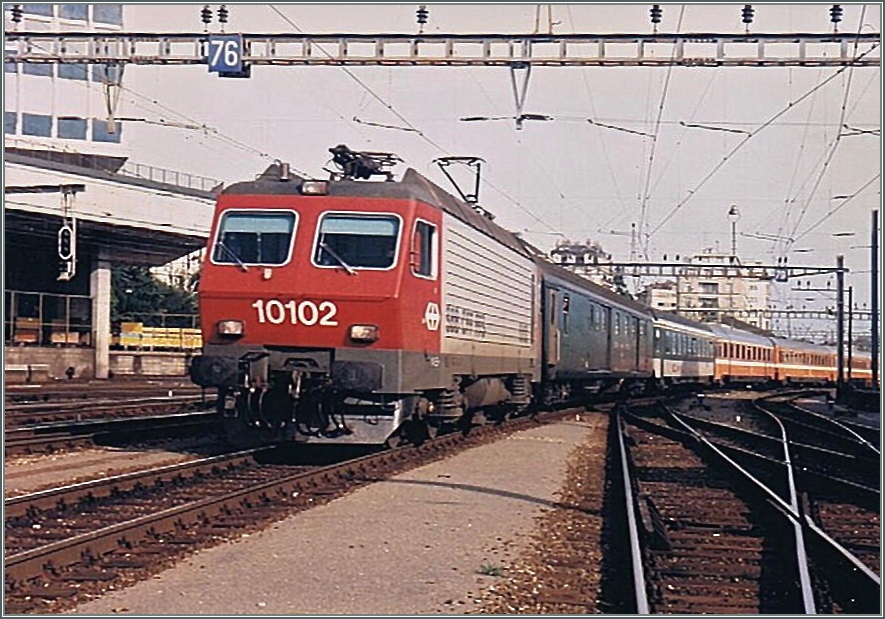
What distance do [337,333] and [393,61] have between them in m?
8.46

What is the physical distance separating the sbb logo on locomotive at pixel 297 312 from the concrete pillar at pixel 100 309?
107 ft

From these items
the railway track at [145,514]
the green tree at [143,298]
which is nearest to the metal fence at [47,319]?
the green tree at [143,298]

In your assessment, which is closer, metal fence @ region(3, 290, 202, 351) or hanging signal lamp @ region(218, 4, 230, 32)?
hanging signal lamp @ region(218, 4, 230, 32)

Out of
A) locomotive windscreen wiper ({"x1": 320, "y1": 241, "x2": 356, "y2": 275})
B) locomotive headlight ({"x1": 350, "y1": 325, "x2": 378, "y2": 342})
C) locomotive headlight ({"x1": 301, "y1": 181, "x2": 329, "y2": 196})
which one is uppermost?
locomotive headlight ({"x1": 301, "y1": 181, "x2": 329, "y2": 196})

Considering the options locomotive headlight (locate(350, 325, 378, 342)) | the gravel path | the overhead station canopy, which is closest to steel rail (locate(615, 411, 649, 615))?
the gravel path

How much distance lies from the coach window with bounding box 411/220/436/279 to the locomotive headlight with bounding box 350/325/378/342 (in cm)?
86

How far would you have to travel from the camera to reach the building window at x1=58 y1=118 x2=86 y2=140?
70.2m

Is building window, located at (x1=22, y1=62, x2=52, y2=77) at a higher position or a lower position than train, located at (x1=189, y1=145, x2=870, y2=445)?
higher

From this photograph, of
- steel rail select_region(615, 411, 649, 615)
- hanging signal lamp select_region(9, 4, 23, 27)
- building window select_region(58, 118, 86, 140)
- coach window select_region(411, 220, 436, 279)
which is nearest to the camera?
steel rail select_region(615, 411, 649, 615)

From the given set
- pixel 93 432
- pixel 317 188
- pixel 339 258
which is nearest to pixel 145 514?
pixel 339 258

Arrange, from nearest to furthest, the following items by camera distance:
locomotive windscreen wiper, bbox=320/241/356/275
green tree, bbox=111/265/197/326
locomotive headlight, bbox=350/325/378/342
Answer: locomotive headlight, bbox=350/325/378/342 → locomotive windscreen wiper, bbox=320/241/356/275 → green tree, bbox=111/265/197/326

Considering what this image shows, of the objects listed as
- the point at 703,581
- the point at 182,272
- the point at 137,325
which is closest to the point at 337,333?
the point at 703,581

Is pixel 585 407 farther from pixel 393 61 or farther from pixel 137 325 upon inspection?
pixel 137 325

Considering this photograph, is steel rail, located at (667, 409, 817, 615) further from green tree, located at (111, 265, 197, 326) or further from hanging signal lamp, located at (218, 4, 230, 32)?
green tree, located at (111, 265, 197, 326)
